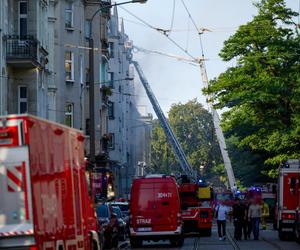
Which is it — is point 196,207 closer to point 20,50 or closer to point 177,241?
point 177,241

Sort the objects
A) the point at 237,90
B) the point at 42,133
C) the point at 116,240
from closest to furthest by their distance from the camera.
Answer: the point at 42,133 → the point at 116,240 → the point at 237,90

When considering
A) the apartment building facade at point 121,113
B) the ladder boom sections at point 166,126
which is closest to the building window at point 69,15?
the apartment building facade at point 121,113

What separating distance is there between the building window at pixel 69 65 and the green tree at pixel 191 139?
102062 mm

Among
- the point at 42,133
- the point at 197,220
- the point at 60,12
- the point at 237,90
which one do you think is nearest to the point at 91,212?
the point at 42,133

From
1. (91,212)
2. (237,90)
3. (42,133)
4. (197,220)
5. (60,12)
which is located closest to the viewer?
(42,133)

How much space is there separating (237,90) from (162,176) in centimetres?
3132

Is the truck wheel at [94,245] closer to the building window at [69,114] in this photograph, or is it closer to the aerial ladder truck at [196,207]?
the aerial ladder truck at [196,207]

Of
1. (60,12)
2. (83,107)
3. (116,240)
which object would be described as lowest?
(116,240)

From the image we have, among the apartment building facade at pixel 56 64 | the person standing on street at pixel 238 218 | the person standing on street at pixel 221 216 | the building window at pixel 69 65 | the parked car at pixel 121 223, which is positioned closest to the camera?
the parked car at pixel 121 223

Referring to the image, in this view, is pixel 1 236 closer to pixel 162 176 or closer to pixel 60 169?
pixel 60 169

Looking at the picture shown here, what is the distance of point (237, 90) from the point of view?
219ft

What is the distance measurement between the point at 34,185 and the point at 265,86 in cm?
4893

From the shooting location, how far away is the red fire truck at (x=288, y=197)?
41.2 metres

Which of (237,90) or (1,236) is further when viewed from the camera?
(237,90)
